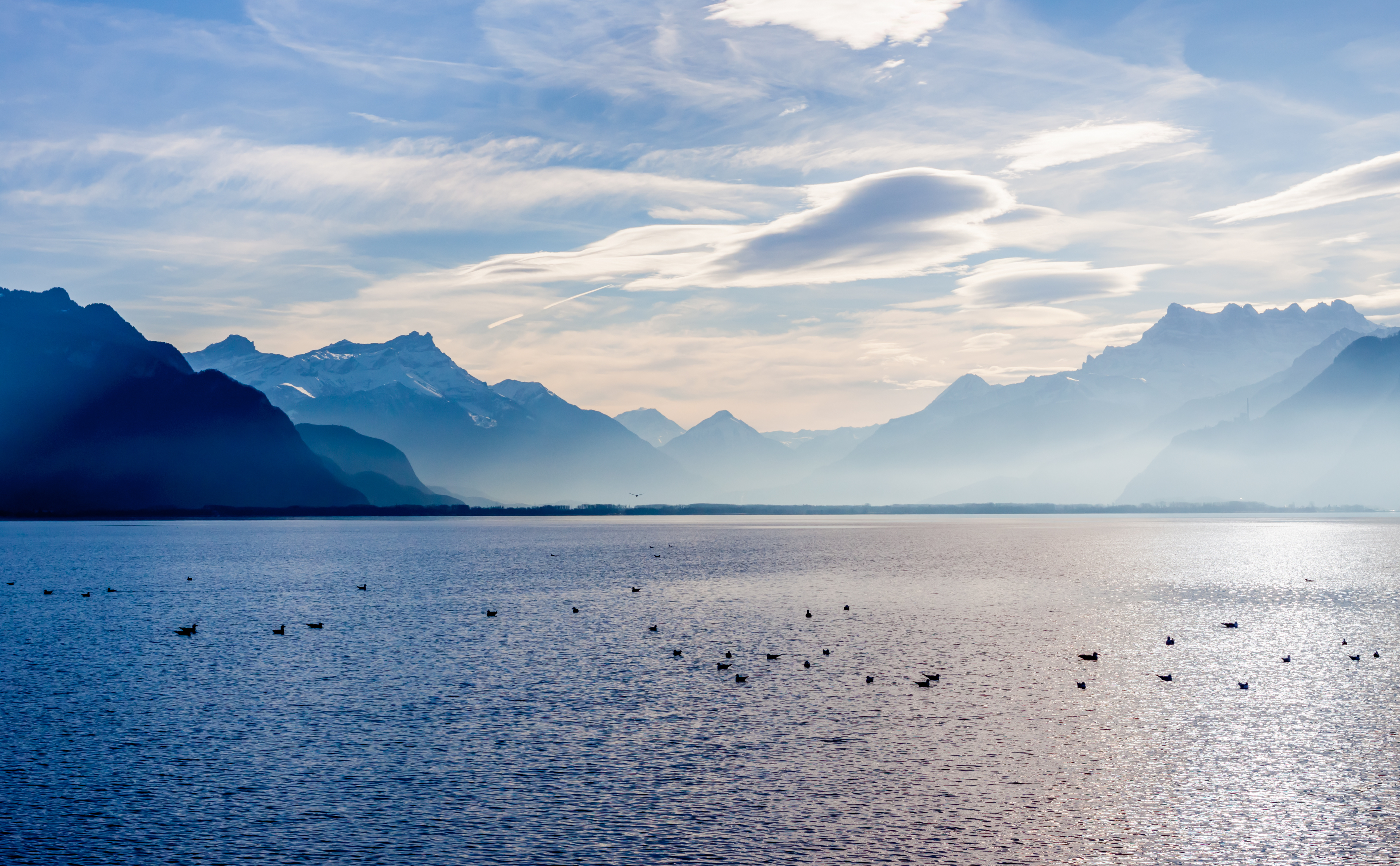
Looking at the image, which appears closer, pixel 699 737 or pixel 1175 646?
pixel 699 737

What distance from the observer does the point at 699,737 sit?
43.0 meters

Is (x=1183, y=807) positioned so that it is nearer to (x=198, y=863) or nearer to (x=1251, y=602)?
(x=198, y=863)

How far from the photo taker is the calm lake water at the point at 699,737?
1219 inches

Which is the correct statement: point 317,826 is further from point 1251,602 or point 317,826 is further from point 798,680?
point 1251,602

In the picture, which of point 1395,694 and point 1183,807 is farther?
point 1395,694

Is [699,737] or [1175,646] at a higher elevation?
[699,737]

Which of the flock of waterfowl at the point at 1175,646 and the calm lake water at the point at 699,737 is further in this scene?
the flock of waterfowl at the point at 1175,646

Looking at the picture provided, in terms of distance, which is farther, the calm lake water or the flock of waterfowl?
the flock of waterfowl

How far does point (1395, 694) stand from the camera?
53.2m

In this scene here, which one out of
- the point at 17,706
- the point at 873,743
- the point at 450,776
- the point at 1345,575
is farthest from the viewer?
the point at 1345,575

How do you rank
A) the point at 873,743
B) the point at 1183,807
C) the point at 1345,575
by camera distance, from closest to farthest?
the point at 1183,807 < the point at 873,743 < the point at 1345,575

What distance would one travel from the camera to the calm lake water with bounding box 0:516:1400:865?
30969 millimetres

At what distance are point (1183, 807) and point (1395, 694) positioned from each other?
27840mm

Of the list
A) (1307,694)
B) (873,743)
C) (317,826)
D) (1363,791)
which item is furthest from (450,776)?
(1307,694)
